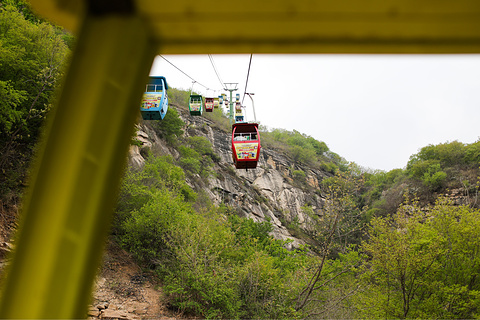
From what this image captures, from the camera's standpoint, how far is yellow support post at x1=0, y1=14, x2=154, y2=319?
0.57m

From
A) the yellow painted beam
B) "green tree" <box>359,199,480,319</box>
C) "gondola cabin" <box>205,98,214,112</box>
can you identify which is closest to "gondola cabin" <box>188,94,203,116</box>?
"gondola cabin" <box>205,98,214,112</box>

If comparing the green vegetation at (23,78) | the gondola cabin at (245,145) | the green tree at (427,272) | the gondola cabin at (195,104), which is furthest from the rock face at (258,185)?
the green tree at (427,272)

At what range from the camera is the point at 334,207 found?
30.9ft

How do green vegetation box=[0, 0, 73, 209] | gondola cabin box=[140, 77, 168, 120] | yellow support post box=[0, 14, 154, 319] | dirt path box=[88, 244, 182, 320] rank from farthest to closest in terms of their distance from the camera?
green vegetation box=[0, 0, 73, 209]
dirt path box=[88, 244, 182, 320]
gondola cabin box=[140, 77, 168, 120]
yellow support post box=[0, 14, 154, 319]

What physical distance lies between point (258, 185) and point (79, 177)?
39360 millimetres

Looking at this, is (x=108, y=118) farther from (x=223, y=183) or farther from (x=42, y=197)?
(x=223, y=183)

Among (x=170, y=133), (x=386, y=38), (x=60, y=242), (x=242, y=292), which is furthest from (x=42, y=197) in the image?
(x=170, y=133)

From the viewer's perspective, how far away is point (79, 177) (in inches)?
24.4

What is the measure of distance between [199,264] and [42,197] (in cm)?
1336

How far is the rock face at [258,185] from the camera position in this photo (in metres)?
32.2

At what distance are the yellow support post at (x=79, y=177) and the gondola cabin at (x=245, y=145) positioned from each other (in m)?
9.63

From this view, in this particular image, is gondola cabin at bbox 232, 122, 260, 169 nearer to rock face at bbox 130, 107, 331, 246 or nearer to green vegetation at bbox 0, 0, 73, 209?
green vegetation at bbox 0, 0, 73, 209

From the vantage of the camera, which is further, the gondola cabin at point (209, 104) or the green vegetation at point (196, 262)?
the gondola cabin at point (209, 104)

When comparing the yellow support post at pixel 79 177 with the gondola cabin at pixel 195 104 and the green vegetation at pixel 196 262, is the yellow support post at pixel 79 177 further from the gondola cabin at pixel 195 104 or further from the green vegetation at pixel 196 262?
the gondola cabin at pixel 195 104
